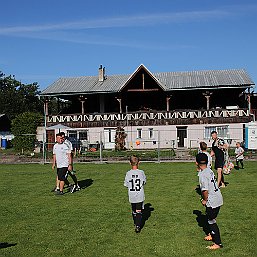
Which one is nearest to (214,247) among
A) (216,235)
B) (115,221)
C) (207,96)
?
(216,235)

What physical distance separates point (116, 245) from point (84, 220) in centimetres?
216

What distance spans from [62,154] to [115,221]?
414 centimetres

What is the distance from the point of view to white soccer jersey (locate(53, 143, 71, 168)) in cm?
1250

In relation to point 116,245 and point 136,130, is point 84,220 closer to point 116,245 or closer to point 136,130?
point 116,245

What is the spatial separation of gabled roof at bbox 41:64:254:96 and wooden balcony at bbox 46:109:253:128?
7.66 feet

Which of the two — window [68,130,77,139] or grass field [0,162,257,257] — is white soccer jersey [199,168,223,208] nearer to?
grass field [0,162,257,257]

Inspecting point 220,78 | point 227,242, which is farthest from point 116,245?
point 220,78

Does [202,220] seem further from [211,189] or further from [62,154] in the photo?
[62,154]

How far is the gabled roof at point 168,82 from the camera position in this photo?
37.8m

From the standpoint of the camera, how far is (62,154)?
41.1 ft

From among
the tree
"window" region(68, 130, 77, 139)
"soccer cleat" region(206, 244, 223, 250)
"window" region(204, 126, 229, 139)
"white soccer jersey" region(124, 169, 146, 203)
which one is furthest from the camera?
the tree

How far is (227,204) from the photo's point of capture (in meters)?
10.5

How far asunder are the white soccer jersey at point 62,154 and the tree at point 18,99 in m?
57.7

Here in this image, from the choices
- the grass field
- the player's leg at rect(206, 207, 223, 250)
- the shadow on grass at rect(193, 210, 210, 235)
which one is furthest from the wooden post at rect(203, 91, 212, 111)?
the player's leg at rect(206, 207, 223, 250)
